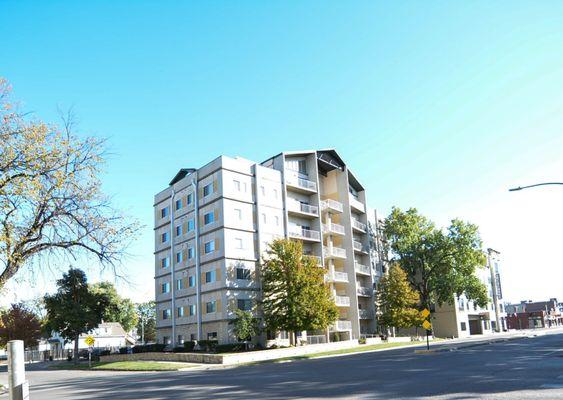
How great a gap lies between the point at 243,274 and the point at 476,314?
58579mm

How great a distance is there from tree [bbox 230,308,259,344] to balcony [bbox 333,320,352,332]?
14543 millimetres

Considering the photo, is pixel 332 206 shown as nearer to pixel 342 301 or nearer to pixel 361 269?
pixel 361 269

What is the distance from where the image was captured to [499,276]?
111625 mm

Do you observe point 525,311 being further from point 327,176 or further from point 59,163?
point 59,163

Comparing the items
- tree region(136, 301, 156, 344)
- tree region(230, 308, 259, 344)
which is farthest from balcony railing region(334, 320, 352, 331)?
tree region(136, 301, 156, 344)

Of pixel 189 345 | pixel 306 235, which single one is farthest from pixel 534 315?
pixel 189 345

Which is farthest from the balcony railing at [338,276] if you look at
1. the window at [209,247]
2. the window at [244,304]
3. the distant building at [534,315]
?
the distant building at [534,315]

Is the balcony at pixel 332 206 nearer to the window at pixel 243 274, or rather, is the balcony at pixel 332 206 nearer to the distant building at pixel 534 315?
the window at pixel 243 274

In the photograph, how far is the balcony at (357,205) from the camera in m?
68.6

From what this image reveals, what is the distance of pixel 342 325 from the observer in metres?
60.5

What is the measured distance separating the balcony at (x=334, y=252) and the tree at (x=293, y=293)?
36.8ft

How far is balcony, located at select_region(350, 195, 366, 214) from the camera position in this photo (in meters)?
68.6

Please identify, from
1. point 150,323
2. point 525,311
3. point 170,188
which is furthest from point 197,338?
point 525,311

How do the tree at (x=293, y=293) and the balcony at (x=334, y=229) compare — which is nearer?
the tree at (x=293, y=293)
